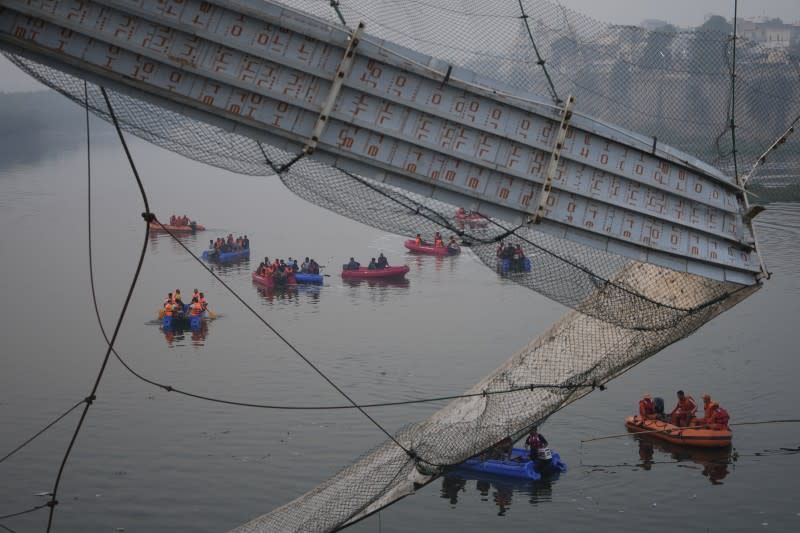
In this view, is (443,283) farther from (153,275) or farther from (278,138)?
(278,138)

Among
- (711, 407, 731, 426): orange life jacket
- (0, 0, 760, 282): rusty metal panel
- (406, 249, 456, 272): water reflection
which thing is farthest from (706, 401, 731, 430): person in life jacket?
(406, 249, 456, 272): water reflection

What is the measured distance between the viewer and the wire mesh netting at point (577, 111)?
506 inches

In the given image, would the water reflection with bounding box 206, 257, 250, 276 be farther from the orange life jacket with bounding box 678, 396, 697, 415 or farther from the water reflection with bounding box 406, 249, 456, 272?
the orange life jacket with bounding box 678, 396, 697, 415

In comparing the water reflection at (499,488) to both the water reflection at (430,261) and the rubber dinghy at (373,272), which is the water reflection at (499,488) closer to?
the rubber dinghy at (373,272)

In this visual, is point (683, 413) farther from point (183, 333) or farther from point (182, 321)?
point (182, 321)

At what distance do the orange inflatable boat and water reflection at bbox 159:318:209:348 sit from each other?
19541 millimetres

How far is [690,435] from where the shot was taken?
28219mm

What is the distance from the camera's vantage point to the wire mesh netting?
12.9m

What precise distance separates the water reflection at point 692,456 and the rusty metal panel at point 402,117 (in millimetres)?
14917

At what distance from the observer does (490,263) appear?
14031 mm

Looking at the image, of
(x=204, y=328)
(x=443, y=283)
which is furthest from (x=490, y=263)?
(x=443, y=283)

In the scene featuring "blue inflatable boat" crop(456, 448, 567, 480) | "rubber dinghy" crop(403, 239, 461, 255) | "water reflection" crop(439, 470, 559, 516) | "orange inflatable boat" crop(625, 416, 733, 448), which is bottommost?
"water reflection" crop(439, 470, 559, 516)

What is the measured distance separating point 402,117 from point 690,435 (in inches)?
750

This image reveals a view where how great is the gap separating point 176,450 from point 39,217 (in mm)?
48537
